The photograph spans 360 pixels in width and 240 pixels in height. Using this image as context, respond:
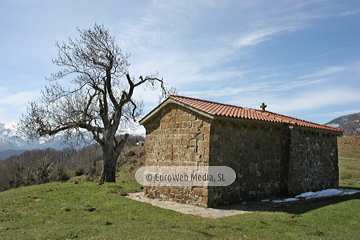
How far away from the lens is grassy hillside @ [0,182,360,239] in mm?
5867

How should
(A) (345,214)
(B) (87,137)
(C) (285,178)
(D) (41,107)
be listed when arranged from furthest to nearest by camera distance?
(B) (87,137) → (D) (41,107) → (C) (285,178) → (A) (345,214)

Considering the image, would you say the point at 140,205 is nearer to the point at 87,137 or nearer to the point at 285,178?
the point at 285,178

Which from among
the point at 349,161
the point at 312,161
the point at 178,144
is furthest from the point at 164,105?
the point at 349,161

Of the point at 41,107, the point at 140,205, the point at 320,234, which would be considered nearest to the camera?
the point at 320,234

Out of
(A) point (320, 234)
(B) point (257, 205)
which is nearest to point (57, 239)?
(A) point (320, 234)

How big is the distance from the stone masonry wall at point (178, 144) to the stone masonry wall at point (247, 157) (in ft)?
1.29

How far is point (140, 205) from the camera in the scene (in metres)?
9.21

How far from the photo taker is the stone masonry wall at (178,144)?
9.21 meters

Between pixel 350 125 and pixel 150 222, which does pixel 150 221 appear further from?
pixel 350 125

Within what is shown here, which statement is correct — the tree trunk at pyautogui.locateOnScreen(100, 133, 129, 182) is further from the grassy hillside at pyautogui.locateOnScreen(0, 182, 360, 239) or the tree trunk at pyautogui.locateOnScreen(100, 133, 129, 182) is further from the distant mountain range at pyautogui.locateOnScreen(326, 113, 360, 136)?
the distant mountain range at pyautogui.locateOnScreen(326, 113, 360, 136)

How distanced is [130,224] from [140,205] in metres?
2.53

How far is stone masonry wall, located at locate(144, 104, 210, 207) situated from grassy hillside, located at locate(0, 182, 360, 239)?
134 centimetres

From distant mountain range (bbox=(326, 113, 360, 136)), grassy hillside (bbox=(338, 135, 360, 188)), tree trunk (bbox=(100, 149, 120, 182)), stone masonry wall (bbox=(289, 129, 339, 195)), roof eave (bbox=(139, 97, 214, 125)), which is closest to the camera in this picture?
roof eave (bbox=(139, 97, 214, 125))

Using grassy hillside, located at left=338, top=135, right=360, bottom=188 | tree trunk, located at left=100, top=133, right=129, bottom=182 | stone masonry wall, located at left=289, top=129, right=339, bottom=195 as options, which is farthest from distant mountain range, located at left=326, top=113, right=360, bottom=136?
tree trunk, located at left=100, top=133, right=129, bottom=182
